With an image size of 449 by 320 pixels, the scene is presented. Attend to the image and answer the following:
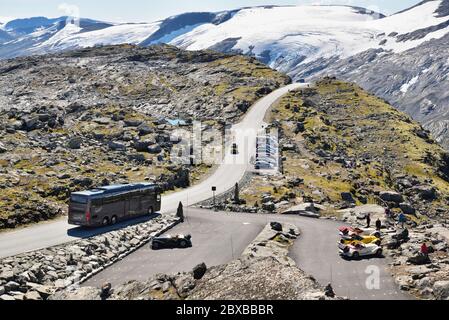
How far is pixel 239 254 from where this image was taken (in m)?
44.1

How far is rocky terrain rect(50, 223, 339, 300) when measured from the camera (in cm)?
2673

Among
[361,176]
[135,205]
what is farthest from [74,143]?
[361,176]

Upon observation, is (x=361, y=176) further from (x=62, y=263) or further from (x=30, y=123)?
(x=62, y=263)

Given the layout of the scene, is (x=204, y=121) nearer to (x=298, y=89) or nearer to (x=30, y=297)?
(x=298, y=89)

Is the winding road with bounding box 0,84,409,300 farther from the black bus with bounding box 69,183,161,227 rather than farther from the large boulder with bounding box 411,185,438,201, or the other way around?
the large boulder with bounding box 411,185,438,201

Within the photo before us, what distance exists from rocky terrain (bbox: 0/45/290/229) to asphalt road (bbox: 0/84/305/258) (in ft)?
9.04

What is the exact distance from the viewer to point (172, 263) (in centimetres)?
4191

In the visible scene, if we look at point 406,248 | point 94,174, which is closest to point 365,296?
point 406,248

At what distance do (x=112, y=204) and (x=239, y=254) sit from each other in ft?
51.2

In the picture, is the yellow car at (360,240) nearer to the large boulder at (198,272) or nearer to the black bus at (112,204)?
the large boulder at (198,272)

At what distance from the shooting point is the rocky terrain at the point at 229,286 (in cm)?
2673

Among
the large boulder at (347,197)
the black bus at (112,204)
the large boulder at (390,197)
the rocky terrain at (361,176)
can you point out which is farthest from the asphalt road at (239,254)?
the large boulder at (390,197)

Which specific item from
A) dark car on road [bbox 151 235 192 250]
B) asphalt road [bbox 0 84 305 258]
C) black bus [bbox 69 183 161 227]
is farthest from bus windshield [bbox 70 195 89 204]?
dark car on road [bbox 151 235 192 250]

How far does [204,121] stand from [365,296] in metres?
94.0
